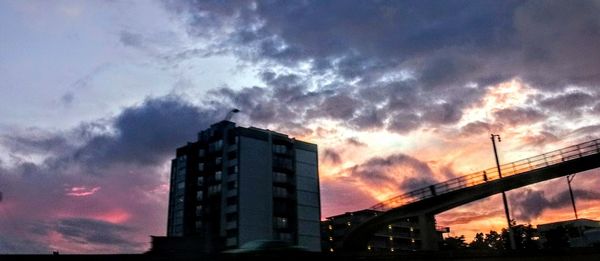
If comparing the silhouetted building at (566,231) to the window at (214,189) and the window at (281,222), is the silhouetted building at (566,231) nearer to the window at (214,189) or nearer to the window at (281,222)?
the window at (281,222)

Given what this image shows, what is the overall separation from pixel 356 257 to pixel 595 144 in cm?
3478

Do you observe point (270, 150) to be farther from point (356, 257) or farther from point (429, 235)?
point (356, 257)

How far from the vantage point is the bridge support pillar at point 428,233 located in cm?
6488

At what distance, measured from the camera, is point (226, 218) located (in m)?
99.3

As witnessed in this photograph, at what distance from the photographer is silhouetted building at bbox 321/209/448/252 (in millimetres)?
134000

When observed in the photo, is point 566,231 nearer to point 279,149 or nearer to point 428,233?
point 428,233

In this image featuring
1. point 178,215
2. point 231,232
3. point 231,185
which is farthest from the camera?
point 178,215

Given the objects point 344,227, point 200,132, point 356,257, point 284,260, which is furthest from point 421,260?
point 344,227

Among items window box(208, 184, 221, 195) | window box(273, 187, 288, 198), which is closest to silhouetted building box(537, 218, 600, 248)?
window box(273, 187, 288, 198)

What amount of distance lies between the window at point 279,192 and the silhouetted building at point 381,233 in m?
31.9

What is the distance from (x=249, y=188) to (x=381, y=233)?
48606 millimetres

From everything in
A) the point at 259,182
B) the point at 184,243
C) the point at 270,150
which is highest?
the point at 270,150

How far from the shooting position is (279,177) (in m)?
107

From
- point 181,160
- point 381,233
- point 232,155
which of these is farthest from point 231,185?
point 381,233
